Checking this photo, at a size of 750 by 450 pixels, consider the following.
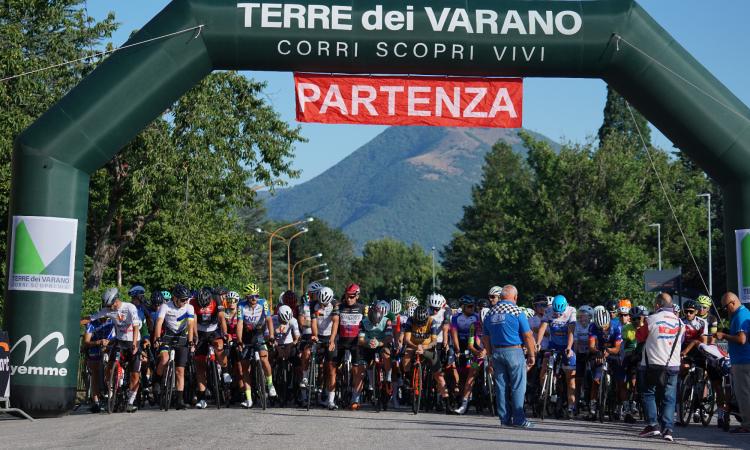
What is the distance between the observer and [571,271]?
68.9 m

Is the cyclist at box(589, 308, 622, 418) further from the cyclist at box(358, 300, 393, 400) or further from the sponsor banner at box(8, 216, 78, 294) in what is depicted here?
the sponsor banner at box(8, 216, 78, 294)

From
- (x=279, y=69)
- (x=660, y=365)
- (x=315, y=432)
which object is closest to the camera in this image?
(x=315, y=432)

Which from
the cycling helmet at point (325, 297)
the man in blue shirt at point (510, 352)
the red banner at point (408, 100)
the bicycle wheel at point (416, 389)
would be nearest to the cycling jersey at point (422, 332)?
the bicycle wheel at point (416, 389)

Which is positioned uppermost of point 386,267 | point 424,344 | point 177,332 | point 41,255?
point 386,267

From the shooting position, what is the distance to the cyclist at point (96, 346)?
18.0 m

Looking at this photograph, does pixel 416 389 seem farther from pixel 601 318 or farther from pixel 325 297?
pixel 601 318

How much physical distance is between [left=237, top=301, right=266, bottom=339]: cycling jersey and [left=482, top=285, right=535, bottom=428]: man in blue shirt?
4894mm

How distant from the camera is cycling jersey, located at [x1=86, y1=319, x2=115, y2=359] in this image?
18.0 m

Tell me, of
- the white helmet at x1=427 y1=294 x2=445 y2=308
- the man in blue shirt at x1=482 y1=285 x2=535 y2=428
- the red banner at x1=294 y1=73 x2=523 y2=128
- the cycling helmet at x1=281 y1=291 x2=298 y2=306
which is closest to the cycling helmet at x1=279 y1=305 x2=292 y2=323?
the cycling helmet at x1=281 y1=291 x2=298 y2=306

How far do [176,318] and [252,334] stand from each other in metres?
1.51

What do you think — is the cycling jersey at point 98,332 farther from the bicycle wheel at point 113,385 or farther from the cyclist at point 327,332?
the cyclist at point 327,332

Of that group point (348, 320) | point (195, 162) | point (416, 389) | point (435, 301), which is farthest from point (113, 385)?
point (195, 162)

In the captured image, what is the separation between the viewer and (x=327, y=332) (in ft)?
63.0

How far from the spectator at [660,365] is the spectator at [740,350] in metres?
0.70
